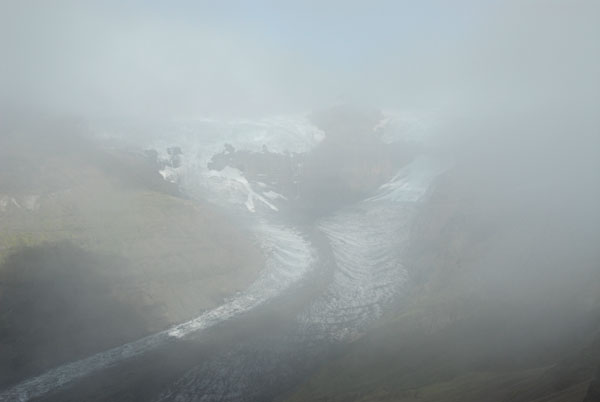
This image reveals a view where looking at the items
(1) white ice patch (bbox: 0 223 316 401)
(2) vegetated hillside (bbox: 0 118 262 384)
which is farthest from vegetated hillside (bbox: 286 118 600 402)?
(2) vegetated hillside (bbox: 0 118 262 384)

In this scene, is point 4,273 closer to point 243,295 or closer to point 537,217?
point 243,295

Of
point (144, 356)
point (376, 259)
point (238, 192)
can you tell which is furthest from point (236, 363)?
point (238, 192)

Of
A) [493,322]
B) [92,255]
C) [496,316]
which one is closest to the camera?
[493,322]

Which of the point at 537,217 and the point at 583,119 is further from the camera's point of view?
the point at 583,119

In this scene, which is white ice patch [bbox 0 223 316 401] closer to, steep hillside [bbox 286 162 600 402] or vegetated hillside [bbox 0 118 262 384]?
vegetated hillside [bbox 0 118 262 384]

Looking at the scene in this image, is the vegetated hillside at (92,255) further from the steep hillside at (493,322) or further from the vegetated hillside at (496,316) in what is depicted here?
the steep hillside at (493,322)

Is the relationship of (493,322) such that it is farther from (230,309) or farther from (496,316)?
(230,309)

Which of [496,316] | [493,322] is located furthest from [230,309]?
[496,316]
